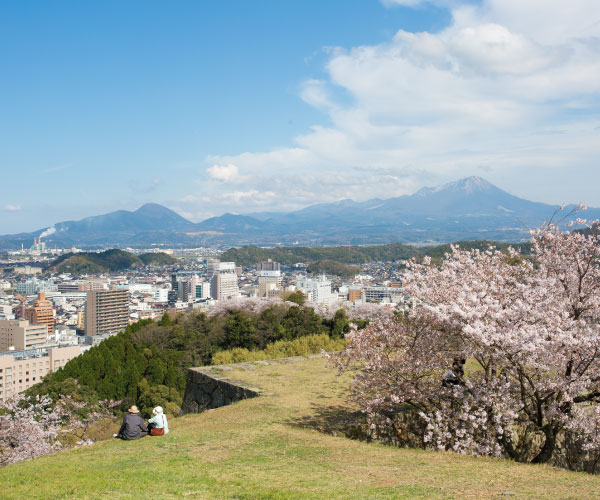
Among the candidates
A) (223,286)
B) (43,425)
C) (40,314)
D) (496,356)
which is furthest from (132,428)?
(223,286)

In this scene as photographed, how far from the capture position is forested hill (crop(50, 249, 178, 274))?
13900 cm

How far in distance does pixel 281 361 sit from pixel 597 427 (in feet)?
27.0

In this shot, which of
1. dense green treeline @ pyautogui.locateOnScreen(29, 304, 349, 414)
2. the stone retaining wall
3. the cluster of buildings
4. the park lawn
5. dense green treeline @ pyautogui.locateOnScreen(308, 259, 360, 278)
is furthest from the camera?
dense green treeline @ pyautogui.locateOnScreen(308, 259, 360, 278)

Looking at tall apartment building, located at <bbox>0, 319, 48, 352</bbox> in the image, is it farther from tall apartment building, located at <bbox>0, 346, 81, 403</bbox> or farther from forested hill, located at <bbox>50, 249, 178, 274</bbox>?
forested hill, located at <bbox>50, 249, 178, 274</bbox>

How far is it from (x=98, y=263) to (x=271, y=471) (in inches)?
5843

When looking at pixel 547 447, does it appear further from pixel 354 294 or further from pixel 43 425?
pixel 354 294

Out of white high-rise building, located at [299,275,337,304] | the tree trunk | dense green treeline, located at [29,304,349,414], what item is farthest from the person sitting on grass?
white high-rise building, located at [299,275,337,304]

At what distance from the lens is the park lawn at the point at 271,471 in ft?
14.3

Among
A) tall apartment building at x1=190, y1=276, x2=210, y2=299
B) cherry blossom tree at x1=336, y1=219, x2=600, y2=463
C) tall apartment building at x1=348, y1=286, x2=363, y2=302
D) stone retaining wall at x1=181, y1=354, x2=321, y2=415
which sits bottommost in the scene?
tall apartment building at x1=190, y1=276, x2=210, y2=299

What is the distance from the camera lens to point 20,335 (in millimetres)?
58094

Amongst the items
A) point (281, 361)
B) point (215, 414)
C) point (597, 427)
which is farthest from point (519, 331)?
point (281, 361)

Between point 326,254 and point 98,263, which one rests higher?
point 326,254

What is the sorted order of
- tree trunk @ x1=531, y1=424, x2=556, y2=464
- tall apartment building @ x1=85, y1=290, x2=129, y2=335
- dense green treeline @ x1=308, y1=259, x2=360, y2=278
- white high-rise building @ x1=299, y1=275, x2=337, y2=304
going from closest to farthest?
1. tree trunk @ x1=531, y1=424, x2=556, y2=464
2. white high-rise building @ x1=299, y1=275, x2=337, y2=304
3. tall apartment building @ x1=85, y1=290, x2=129, y2=335
4. dense green treeline @ x1=308, y1=259, x2=360, y2=278

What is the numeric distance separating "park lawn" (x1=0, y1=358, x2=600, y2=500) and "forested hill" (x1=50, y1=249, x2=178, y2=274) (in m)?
140
